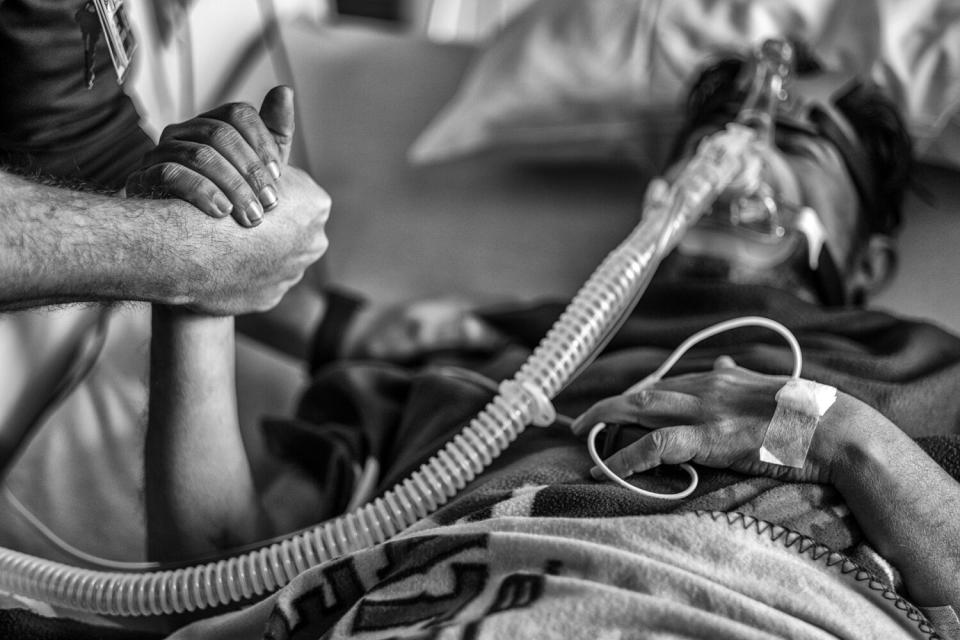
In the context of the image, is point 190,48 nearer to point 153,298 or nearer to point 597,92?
point 153,298

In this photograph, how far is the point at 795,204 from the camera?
1481 millimetres

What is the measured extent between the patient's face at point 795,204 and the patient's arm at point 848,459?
0.44 meters

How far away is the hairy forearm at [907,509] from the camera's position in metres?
0.95

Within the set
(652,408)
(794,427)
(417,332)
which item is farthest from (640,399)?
(417,332)

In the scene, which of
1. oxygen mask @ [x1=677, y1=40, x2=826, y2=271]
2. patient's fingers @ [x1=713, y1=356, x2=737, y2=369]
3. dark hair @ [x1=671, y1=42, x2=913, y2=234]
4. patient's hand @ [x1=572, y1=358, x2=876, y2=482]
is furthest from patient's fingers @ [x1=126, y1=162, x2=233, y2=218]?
dark hair @ [x1=671, y1=42, x2=913, y2=234]

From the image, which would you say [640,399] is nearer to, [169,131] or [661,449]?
[661,449]

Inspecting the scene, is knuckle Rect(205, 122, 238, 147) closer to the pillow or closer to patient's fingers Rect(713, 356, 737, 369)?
patient's fingers Rect(713, 356, 737, 369)

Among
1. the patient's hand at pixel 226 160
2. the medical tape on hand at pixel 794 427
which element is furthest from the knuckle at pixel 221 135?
the medical tape on hand at pixel 794 427

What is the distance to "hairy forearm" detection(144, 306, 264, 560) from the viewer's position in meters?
1.05

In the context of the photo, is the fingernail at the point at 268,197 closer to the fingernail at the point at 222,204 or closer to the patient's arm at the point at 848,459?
the fingernail at the point at 222,204

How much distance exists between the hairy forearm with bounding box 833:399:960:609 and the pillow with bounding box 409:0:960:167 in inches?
34.2

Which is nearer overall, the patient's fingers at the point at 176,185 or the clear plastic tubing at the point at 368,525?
the patient's fingers at the point at 176,185

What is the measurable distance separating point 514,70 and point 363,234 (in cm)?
43

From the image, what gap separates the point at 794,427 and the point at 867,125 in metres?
0.79
